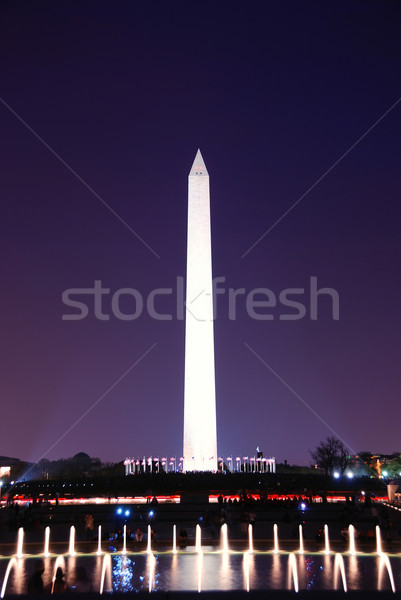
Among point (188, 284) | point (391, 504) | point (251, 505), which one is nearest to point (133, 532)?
point (251, 505)

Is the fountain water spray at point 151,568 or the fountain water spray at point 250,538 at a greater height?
the fountain water spray at point 250,538

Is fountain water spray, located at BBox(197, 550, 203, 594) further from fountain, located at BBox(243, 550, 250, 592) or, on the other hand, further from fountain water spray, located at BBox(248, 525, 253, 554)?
fountain water spray, located at BBox(248, 525, 253, 554)

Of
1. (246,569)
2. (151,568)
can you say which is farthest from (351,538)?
(151,568)

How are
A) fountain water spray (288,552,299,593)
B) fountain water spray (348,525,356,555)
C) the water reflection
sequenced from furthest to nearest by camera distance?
1. fountain water spray (348,525,356,555)
2. fountain water spray (288,552,299,593)
3. the water reflection

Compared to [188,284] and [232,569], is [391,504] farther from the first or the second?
[188,284]

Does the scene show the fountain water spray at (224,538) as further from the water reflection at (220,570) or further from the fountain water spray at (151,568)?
the fountain water spray at (151,568)

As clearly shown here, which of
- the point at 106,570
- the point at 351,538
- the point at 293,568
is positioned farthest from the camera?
the point at 351,538

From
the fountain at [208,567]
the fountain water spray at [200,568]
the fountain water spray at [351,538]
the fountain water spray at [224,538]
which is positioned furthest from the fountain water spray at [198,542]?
the fountain water spray at [351,538]

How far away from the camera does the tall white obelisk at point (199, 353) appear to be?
158 feet

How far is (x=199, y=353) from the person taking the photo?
48.8 meters

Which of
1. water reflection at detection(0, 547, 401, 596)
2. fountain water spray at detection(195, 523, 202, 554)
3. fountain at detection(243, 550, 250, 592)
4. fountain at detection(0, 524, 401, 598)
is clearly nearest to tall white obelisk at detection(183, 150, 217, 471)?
fountain water spray at detection(195, 523, 202, 554)

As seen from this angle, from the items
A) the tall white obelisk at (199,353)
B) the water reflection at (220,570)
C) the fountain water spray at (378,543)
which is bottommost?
the water reflection at (220,570)

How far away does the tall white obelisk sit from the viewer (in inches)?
1898

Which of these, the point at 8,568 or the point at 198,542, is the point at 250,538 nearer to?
the point at 198,542
